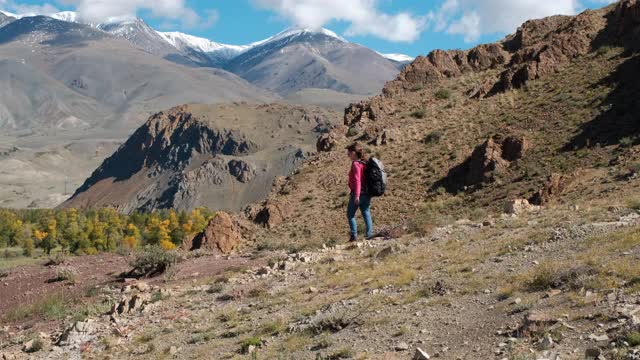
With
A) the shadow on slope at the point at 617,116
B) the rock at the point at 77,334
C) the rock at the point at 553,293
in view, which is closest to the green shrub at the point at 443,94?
the shadow on slope at the point at 617,116

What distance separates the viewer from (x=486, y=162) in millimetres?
27125

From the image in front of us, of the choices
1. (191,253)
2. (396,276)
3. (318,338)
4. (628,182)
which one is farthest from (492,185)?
(318,338)

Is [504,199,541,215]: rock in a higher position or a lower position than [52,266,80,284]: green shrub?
higher

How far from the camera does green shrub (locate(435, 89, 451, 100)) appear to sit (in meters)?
39.2

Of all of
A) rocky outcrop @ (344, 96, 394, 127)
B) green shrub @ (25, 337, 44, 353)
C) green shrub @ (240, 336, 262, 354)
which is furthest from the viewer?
rocky outcrop @ (344, 96, 394, 127)

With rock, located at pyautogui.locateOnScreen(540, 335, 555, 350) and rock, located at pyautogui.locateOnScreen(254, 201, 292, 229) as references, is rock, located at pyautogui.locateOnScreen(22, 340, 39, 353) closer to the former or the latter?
rock, located at pyautogui.locateOnScreen(540, 335, 555, 350)

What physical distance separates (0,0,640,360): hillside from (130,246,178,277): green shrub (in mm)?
476

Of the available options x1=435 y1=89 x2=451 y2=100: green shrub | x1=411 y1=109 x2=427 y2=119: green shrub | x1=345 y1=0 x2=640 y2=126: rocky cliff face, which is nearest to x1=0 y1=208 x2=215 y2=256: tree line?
x1=345 y1=0 x2=640 y2=126: rocky cliff face

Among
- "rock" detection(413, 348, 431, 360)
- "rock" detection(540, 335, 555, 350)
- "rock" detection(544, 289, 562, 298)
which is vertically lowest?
"rock" detection(413, 348, 431, 360)

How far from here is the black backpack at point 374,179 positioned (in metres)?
15.5

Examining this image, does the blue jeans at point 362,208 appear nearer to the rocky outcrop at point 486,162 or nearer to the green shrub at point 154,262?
the green shrub at point 154,262

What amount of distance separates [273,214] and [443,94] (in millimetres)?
16093

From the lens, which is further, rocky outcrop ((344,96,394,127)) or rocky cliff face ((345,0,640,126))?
rocky outcrop ((344,96,394,127))

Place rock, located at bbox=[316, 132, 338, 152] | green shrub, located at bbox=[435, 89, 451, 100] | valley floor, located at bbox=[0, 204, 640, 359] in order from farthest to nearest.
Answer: green shrub, located at bbox=[435, 89, 451, 100]
rock, located at bbox=[316, 132, 338, 152]
valley floor, located at bbox=[0, 204, 640, 359]
